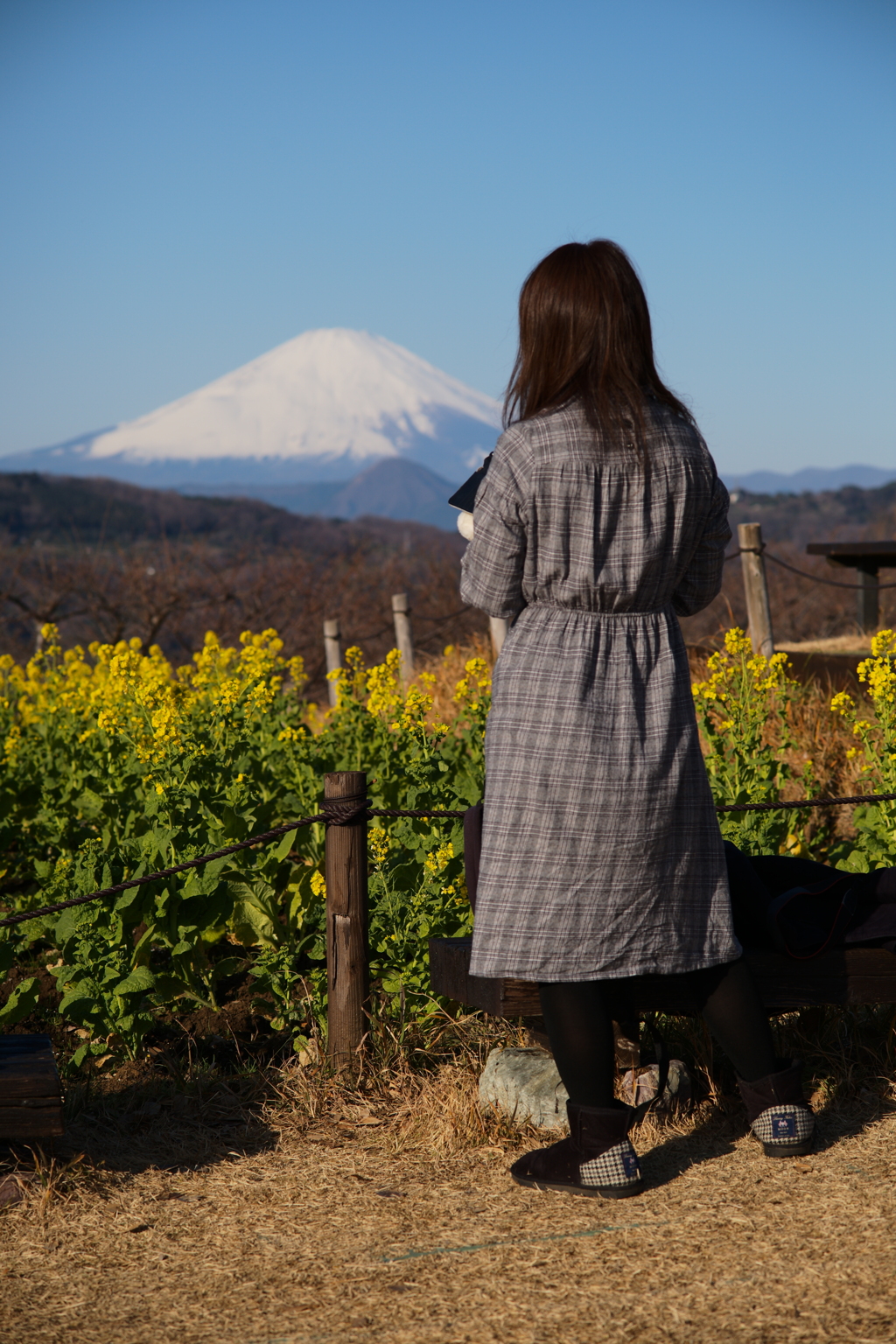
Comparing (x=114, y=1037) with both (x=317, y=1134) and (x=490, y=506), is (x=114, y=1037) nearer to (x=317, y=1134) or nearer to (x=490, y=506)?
(x=317, y=1134)

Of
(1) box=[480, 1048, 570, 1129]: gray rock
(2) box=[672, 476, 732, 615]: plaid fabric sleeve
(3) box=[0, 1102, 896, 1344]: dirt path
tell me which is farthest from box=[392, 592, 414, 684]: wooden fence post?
(2) box=[672, 476, 732, 615]: plaid fabric sleeve

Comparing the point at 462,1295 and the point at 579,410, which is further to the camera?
the point at 579,410

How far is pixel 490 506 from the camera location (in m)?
2.46

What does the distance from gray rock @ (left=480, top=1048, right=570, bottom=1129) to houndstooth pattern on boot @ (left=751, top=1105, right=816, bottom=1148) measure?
0.56m

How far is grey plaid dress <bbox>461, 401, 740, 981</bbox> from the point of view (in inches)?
96.3

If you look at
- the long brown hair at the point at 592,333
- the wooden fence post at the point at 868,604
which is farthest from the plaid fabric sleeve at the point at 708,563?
the wooden fence post at the point at 868,604

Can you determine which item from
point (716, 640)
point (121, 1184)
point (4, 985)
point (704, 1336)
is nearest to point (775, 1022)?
point (704, 1336)

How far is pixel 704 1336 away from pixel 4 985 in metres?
3.13

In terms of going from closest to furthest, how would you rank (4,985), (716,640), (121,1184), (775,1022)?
(121,1184), (775,1022), (4,985), (716,640)

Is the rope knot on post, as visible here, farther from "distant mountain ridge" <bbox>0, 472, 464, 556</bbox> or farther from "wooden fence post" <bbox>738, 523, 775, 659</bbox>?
"distant mountain ridge" <bbox>0, 472, 464, 556</bbox>

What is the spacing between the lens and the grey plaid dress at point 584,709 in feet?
8.02

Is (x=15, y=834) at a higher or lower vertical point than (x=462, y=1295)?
higher

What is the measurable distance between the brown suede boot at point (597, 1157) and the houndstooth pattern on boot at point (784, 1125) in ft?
1.08

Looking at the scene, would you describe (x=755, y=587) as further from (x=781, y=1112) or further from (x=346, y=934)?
(x=781, y=1112)
